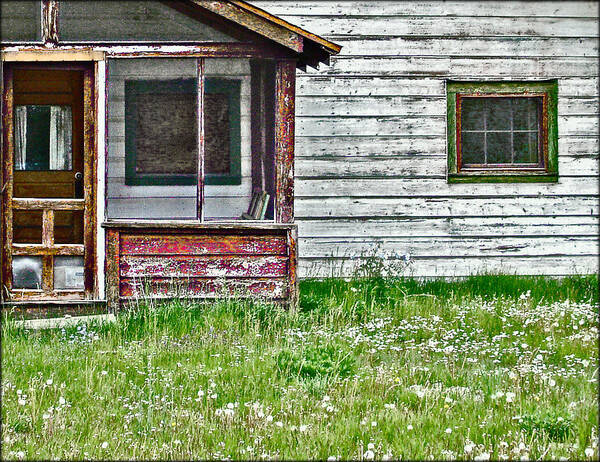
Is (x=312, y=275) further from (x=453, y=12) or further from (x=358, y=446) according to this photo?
(x=358, y=446)

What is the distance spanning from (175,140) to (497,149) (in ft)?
14.1

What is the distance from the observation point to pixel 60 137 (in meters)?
11.9

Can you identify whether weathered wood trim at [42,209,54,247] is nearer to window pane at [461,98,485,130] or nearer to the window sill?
the window sill

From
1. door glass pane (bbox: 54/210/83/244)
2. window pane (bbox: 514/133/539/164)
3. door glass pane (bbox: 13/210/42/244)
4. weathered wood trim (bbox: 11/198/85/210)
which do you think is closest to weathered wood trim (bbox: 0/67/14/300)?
weathered wood trim (bbox: 11/198/85/210)

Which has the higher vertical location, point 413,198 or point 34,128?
point 34,128

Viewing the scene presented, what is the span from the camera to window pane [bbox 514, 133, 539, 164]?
1174cm

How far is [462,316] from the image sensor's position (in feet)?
28.7

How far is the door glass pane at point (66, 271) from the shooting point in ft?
31.7

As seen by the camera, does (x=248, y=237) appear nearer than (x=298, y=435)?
No

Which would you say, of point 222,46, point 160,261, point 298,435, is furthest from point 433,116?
point 298,435

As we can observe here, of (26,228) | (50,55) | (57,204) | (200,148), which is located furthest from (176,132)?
(50,55)

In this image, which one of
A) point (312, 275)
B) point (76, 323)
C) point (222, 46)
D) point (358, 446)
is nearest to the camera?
point (358, 446)

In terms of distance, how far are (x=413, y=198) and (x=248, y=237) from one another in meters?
2.97

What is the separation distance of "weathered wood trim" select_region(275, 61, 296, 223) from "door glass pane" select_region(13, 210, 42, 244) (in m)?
3.87
